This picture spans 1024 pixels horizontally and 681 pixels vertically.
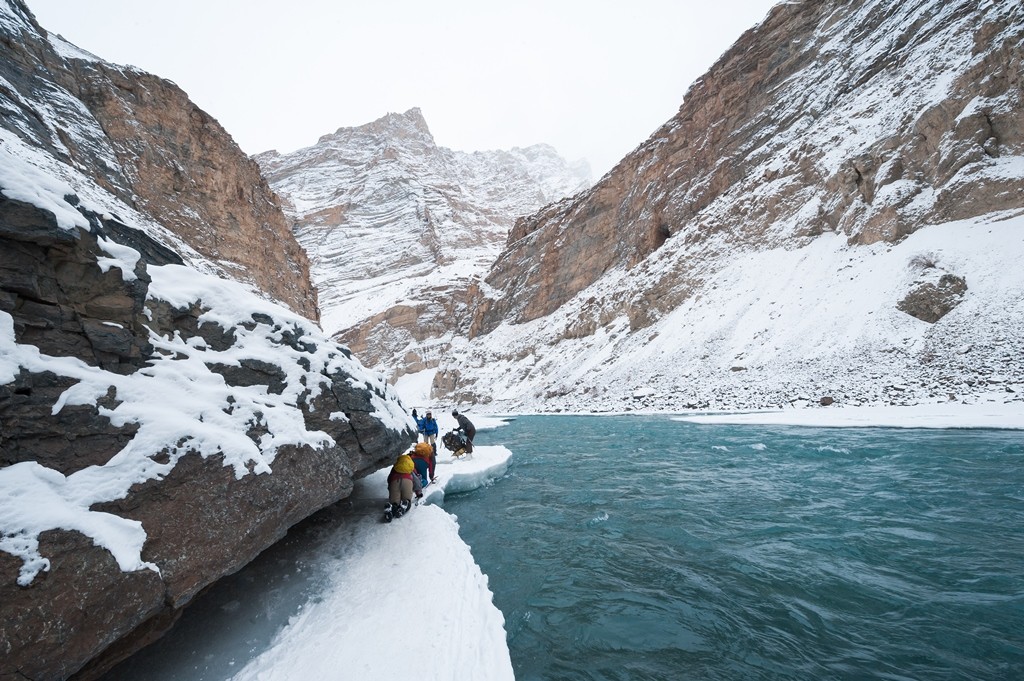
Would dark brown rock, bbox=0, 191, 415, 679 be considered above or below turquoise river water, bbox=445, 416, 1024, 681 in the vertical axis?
above

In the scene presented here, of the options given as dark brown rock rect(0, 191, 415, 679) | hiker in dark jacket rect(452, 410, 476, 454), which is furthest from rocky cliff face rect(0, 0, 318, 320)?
dark brown rock rect(0, 191, 415, 679)

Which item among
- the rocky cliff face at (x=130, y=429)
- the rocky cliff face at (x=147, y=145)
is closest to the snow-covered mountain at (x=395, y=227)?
the rocky cliff face at (x=147, y=145)

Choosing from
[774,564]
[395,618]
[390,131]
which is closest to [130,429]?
[395,618]

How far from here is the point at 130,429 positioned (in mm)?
3537

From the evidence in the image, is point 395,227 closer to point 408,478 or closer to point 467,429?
point 467,429

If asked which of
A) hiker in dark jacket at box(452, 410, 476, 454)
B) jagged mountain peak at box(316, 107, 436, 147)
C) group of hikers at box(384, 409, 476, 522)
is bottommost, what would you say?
hiker in dark jacket at box(452, 410, 476, 454)

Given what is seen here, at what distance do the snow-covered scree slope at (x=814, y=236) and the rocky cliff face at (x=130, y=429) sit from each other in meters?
20.1

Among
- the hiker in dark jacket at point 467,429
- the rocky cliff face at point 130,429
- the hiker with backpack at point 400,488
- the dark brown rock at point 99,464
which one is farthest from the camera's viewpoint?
the hiker in dark jacket at point 467,429

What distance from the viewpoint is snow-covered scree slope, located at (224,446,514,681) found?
11.5 ft

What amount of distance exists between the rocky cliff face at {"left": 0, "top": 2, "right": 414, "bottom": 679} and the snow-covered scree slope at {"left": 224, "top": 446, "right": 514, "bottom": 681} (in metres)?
1.00

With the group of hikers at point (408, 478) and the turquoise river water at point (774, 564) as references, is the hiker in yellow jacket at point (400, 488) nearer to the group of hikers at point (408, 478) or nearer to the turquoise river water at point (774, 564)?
the group of hikers at point (408, 478)

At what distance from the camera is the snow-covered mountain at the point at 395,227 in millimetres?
79375

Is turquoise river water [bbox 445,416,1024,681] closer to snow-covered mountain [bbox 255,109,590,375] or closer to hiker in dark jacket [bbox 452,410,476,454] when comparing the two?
hiker in dark jacket [bbox 452,410,476,454]

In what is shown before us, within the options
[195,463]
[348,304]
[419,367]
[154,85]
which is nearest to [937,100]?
[195,463]
